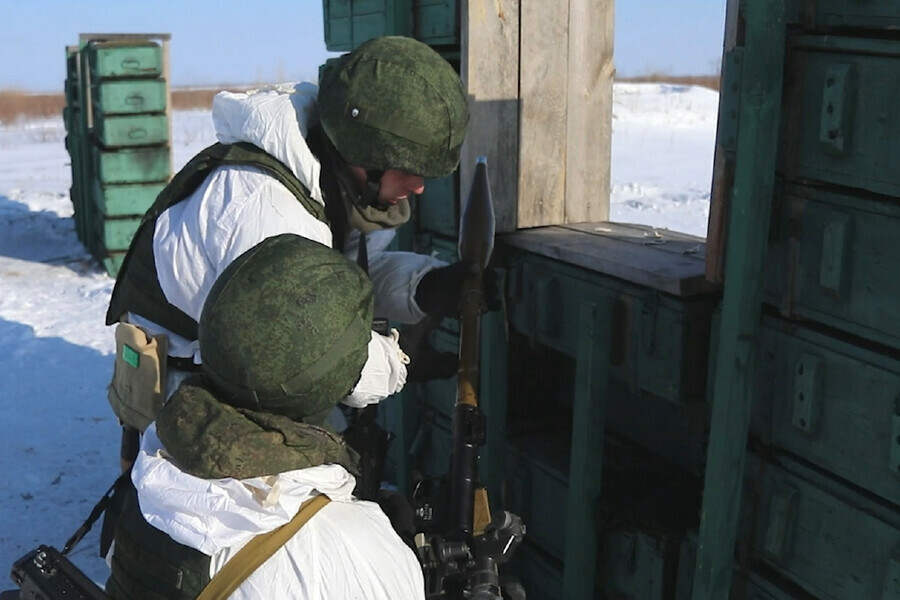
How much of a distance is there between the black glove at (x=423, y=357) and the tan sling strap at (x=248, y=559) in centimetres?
138

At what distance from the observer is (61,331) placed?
774 cm

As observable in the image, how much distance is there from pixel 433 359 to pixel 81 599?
1297 mm

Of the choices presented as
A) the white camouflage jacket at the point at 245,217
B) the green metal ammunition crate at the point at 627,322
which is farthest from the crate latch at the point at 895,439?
the white camouflage jacket at the point at 245,217

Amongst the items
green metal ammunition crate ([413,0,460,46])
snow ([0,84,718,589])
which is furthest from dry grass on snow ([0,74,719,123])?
green metal ammunition crate ([413,0,460,46])

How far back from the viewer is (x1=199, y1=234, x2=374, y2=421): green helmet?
175cm

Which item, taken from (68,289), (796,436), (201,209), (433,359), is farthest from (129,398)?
(68,289)

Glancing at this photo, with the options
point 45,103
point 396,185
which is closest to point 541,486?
point 396,185

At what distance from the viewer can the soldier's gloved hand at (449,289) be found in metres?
3.09

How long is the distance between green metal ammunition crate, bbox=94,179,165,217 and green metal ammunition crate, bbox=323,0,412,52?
205 inches

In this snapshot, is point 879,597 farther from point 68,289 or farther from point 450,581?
point 68,289

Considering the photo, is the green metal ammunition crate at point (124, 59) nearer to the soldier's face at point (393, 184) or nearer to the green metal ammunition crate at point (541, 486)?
the green metal ammunition crate at point (541, 486)

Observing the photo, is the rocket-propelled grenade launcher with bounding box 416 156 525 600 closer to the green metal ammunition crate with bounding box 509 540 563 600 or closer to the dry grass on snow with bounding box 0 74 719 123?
the green metal ammunition crate with bounding box 509 540 563 600

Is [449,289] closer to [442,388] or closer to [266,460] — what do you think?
[442,388]

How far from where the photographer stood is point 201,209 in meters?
2.54
